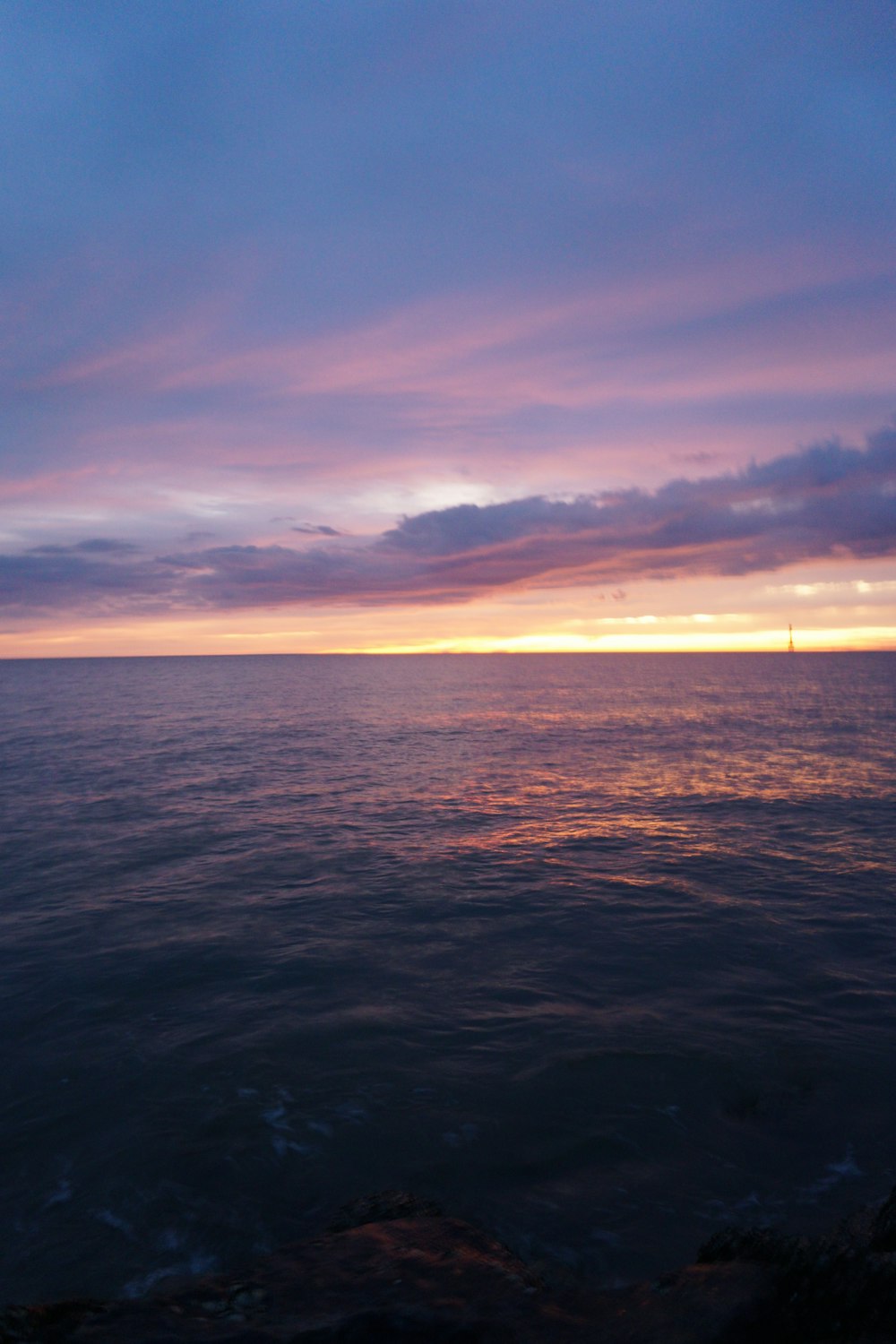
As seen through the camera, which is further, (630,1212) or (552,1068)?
(552,1068)

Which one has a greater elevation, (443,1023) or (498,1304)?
(498,1304)

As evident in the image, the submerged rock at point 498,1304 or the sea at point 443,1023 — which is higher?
the submerged rock at point 498,1304

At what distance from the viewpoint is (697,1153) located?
950cm

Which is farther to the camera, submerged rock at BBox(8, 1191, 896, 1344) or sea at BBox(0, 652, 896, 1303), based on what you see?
sea at BBox(0, 652, 896, 1303)

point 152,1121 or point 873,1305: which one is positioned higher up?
point 873,1305

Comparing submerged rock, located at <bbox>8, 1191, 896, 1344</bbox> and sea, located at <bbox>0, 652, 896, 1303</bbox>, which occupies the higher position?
submerged rock, located at <bbox>8, 1191, 896, 1344</bbox>

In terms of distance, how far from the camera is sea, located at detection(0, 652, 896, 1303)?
28.2 feet

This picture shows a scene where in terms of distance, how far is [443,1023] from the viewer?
12.9m

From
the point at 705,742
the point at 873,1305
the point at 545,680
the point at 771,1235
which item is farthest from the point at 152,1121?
the point at 545,680

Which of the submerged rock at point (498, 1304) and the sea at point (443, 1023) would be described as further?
the sea at point (443, 1023)

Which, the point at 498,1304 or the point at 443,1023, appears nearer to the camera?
the point at 498,1304

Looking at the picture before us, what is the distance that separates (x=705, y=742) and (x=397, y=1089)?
46550 millimetres

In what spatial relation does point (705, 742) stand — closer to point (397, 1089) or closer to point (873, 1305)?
point (397, 1089)

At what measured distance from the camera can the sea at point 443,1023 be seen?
859 cm
